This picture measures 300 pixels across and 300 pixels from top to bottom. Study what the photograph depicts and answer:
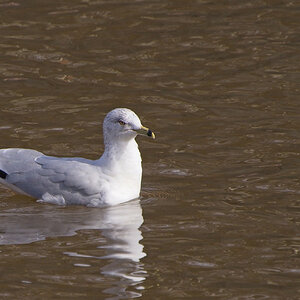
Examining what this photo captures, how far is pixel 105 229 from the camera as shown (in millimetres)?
9891

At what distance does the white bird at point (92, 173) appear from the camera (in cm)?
1052

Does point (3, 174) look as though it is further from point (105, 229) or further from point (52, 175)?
point (105, 229)

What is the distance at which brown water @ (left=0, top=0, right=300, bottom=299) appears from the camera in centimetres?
873

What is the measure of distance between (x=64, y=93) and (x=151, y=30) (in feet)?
9.80

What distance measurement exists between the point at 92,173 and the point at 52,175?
1.39 feet

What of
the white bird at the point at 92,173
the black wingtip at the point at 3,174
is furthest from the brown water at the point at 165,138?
the black wingtip at the point at 3,174

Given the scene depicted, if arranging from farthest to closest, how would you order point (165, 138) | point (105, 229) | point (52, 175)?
point (165, 138)
point (52, 175)
point (105, 229)

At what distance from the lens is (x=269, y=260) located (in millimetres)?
8930

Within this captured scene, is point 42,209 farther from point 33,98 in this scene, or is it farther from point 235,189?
point 33,98

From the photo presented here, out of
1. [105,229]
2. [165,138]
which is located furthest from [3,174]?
[165,138]

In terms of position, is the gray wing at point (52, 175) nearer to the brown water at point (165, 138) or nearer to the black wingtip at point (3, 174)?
the black wingtip at point (3, 174)

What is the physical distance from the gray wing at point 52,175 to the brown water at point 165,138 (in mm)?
183

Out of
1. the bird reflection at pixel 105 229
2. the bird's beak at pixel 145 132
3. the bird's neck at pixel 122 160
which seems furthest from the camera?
the bird's neck at pixel 122 160

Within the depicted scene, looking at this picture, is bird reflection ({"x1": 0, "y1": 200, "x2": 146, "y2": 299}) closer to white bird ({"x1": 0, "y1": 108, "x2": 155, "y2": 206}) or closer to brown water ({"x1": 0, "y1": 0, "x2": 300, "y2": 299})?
brown water ({"x1": 0, "y1": 0, "x2": 300, "y2": 299})
